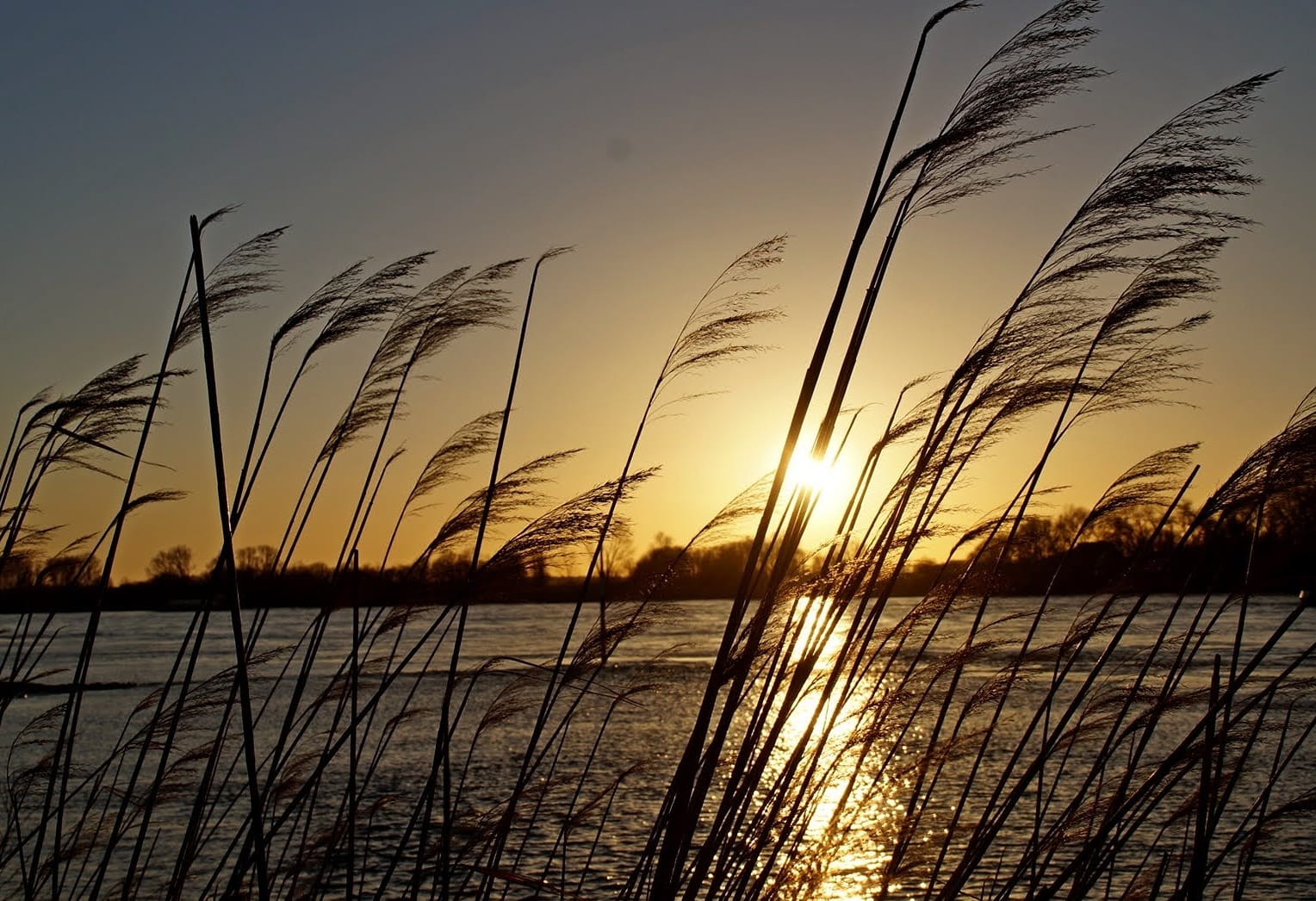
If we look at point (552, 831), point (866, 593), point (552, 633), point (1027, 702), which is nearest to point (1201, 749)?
point (866, 593)

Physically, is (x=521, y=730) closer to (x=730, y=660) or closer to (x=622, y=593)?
(x=622, y=593)

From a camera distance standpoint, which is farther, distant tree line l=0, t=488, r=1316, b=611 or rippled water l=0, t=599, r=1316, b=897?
rippled water l=0, t=599, r=1316, b=897

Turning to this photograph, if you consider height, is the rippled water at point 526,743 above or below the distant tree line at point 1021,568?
below

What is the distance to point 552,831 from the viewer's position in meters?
9.35

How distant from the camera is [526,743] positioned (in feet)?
49.9

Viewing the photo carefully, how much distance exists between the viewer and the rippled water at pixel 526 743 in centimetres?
392

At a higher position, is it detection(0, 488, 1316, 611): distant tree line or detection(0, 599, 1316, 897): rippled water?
detection(0, 488, 1316, 611): distant tree line

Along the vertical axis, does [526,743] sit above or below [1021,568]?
below

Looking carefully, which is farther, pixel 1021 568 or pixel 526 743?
pixel 526 743

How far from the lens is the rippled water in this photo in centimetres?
392

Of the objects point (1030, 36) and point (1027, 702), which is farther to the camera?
point (1027, 702)

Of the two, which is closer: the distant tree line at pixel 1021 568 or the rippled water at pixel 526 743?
the distant tree line at pixel 1021 568

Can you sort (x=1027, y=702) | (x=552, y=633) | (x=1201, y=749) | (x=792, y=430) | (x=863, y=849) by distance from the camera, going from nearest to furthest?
(x=792, y=430) < (x=1201, y=749) < (x=863, y=849) < (x=1027, y=702) < (x=552, y=633)

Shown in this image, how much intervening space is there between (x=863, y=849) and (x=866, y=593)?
1298mm
